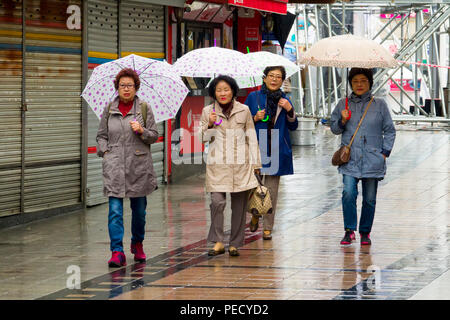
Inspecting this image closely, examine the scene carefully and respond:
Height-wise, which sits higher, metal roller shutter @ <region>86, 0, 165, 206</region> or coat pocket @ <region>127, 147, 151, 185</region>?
metal roller shutter @ <region>86, 0, 165, 206</region>

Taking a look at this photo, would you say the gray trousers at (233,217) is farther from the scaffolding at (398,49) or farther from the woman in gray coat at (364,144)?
the scaffolding at (398,49)

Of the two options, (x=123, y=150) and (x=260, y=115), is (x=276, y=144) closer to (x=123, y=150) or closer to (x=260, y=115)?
(x=260, y=115)

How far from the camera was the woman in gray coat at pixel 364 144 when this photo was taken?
941 centimetres

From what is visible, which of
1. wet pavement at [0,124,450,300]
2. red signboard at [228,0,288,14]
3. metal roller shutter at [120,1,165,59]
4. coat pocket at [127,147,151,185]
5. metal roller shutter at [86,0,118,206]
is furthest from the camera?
red signboard at [228,0,288,14]

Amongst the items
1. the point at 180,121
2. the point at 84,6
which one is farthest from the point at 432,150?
the point at 84,6

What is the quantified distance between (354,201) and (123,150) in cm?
239

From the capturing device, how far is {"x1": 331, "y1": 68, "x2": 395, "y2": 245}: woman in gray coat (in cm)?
941

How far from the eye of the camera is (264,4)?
17.1m

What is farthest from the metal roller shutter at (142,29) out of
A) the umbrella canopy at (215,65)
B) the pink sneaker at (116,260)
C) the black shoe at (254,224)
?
the pink sneaker at (116,260)

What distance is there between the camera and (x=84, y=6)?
12109 mm

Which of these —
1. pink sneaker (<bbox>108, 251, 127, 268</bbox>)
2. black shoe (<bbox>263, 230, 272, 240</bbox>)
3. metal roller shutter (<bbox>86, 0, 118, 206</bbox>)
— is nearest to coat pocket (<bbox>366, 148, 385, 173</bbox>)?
black shoe (<bbox>263, 230, 272, 240</bbox>)

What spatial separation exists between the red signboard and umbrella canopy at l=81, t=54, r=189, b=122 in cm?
640

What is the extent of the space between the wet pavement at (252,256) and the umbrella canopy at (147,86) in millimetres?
1359

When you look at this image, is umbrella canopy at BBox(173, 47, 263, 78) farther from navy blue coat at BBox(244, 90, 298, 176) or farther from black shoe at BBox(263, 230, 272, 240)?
black shoe at BBox(263, 230, 272, 240)
